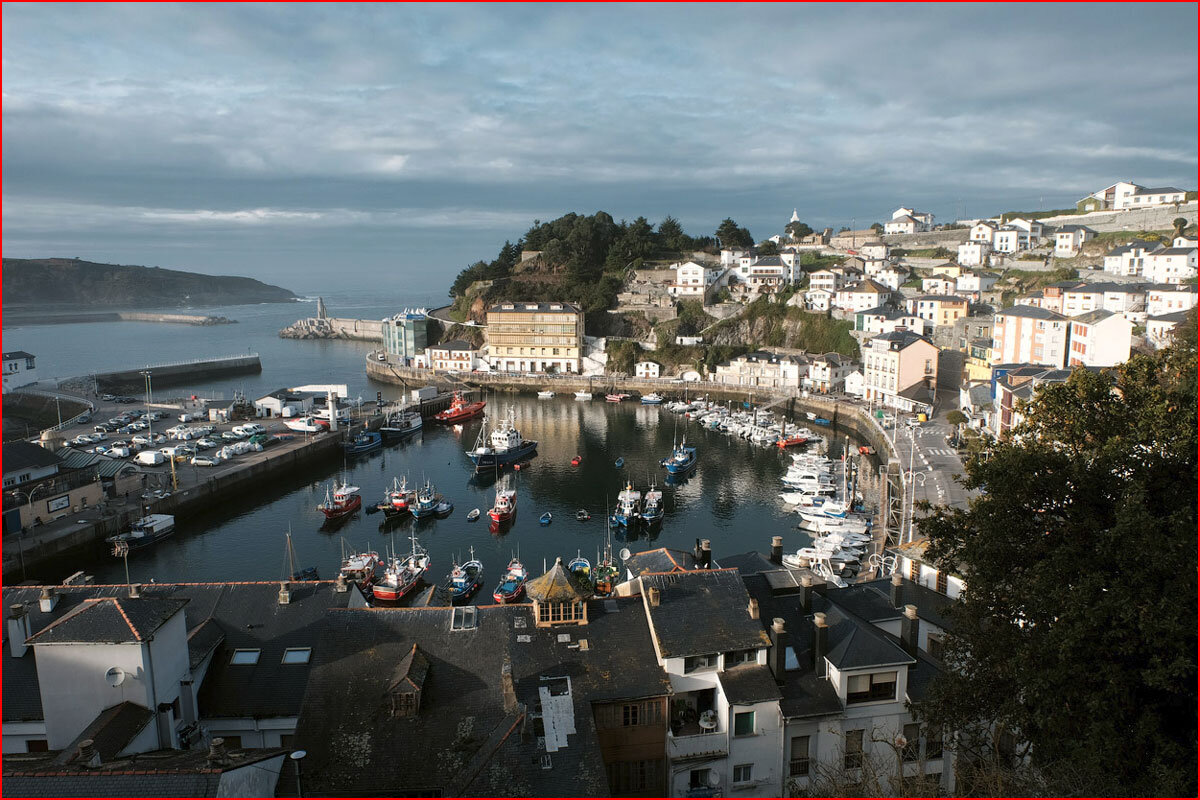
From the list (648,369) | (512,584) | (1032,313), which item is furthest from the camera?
(648,369)

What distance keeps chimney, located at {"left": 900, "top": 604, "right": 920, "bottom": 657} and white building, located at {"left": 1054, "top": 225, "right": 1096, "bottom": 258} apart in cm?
5232

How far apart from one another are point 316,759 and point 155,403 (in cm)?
4076

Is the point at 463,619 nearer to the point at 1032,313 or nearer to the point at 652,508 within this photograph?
the point at 652,508

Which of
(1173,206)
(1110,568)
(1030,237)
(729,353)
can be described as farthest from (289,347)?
(1110,568)

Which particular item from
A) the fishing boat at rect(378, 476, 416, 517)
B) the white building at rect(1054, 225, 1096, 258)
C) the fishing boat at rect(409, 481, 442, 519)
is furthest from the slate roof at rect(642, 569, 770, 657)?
the white building at rect(1054, 225, 1096, 258)

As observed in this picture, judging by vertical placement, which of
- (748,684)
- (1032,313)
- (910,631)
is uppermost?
(1032,313)

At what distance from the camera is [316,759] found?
7.84 meters

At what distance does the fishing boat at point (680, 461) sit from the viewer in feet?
100

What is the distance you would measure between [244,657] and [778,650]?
7.21m

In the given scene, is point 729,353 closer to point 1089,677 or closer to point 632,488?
point 632,488

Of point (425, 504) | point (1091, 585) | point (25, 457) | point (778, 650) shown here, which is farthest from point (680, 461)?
point (1091, 585)

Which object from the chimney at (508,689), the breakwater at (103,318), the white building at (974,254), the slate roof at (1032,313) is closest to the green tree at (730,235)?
the white building at (974,254)

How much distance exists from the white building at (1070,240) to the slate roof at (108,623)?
59.1 m

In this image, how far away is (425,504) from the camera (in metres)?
24.7
